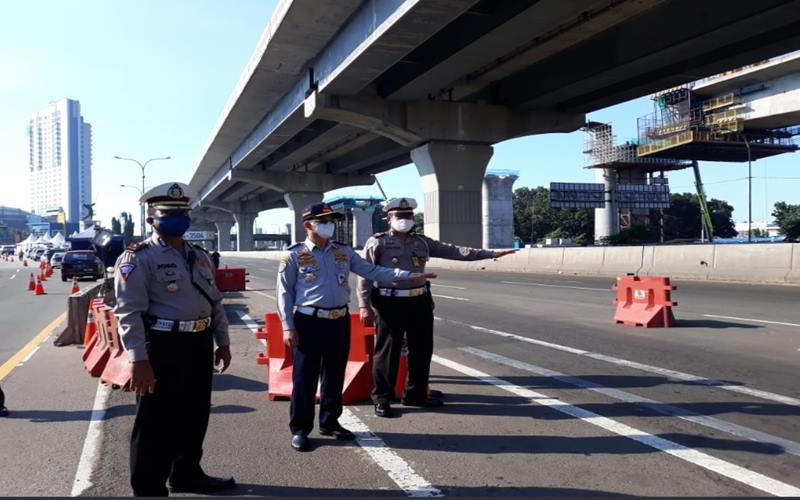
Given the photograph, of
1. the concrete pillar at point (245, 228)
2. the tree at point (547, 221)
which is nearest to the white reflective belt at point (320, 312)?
the concrete pillar at point (245, 228)

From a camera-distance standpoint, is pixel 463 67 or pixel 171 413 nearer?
pixel 171 413

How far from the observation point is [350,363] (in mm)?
6141

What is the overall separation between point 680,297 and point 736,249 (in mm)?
6283

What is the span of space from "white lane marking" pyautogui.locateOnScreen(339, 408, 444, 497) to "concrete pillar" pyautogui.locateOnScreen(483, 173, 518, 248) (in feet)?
201

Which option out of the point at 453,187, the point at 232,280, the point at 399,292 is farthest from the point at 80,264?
the point at 399,292

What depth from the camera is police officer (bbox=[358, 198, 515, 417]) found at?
18.8ft

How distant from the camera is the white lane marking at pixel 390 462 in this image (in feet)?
12.9

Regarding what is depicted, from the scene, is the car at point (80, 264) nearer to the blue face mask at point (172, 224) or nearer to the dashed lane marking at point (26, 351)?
the dashed lane marking at point (26, 351)

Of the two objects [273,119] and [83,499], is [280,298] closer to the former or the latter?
[83,499]

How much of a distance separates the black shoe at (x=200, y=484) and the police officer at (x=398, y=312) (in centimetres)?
184

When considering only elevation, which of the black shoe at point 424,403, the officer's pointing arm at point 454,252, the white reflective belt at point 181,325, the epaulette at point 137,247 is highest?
the epaulette at point 137,247

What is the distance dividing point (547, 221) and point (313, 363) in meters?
101

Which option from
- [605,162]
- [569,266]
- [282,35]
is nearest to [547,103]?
[569,266]

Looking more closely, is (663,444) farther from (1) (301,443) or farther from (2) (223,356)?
(2) (223,356)
